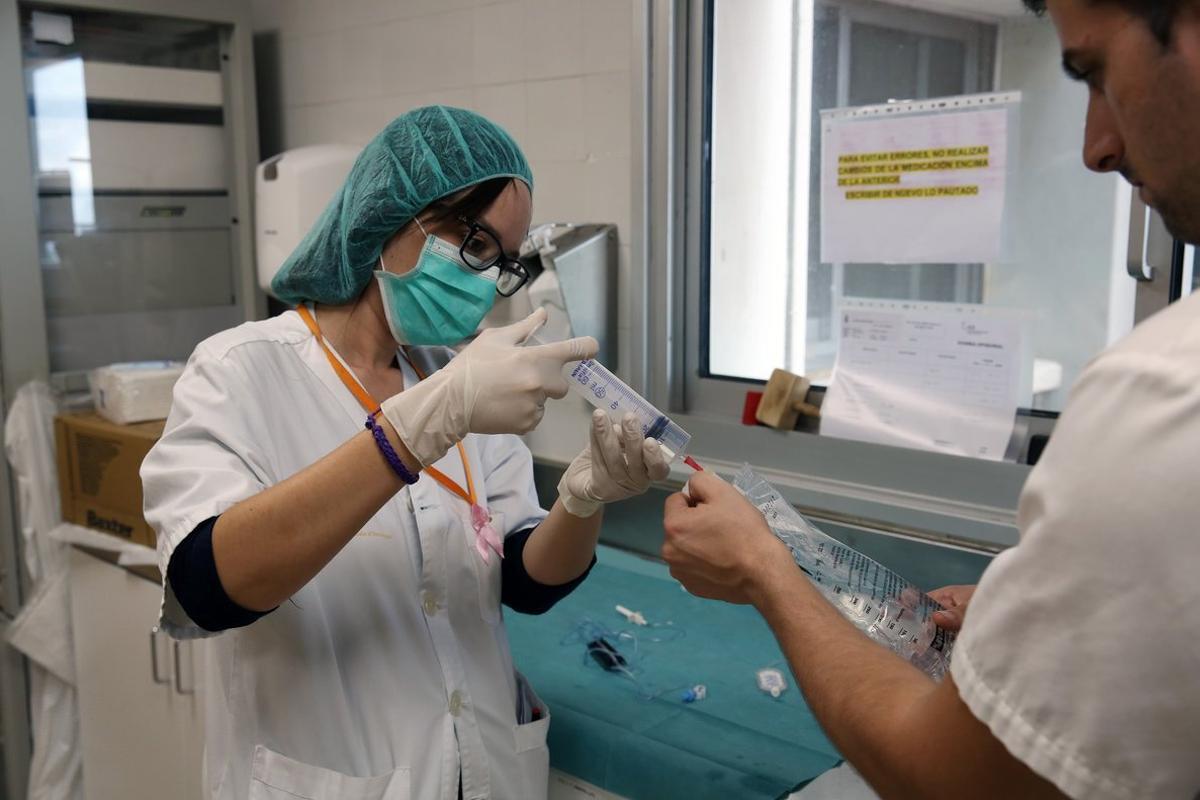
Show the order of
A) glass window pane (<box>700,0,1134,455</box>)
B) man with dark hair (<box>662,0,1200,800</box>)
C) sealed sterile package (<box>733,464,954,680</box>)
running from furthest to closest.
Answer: glass window pane (<box>700,0,1134,455</box>), sealed sterile package (<box>733,464,954,680</box>), man with dark hair (<box>662,0,1200,800</box>)

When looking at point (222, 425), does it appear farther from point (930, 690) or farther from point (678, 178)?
point (678, 178)

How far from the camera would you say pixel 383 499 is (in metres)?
1.07

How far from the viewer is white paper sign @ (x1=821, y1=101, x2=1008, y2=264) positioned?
163 cm

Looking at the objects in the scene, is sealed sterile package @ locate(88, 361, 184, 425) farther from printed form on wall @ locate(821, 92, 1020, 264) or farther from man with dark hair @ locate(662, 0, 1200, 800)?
man with dark hair @ locate(662, 0, 1200, 800)

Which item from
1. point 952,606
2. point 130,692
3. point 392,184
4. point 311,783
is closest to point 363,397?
point 392,184

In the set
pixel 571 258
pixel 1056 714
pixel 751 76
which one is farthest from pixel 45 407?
pixel 1056 714

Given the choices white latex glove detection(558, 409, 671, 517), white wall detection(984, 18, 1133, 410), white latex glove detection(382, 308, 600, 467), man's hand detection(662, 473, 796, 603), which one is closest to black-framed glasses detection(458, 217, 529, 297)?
white latex glove detection(382, 308, 600, 467)

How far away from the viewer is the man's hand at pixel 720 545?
0.91 meters

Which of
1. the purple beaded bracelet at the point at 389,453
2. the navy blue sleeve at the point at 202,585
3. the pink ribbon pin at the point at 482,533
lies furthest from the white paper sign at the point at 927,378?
the navy blue sleeve at the point at 202,585

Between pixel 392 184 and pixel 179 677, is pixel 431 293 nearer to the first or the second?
pixel 392 184

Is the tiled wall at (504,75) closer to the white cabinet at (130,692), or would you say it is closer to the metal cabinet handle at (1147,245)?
the metal cabinet handle at (1147,245)

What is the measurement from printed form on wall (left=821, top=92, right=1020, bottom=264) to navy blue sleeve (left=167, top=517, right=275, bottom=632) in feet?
3.89

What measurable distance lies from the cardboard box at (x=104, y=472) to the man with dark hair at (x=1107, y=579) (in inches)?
73.3

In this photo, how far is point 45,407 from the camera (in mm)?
2408
